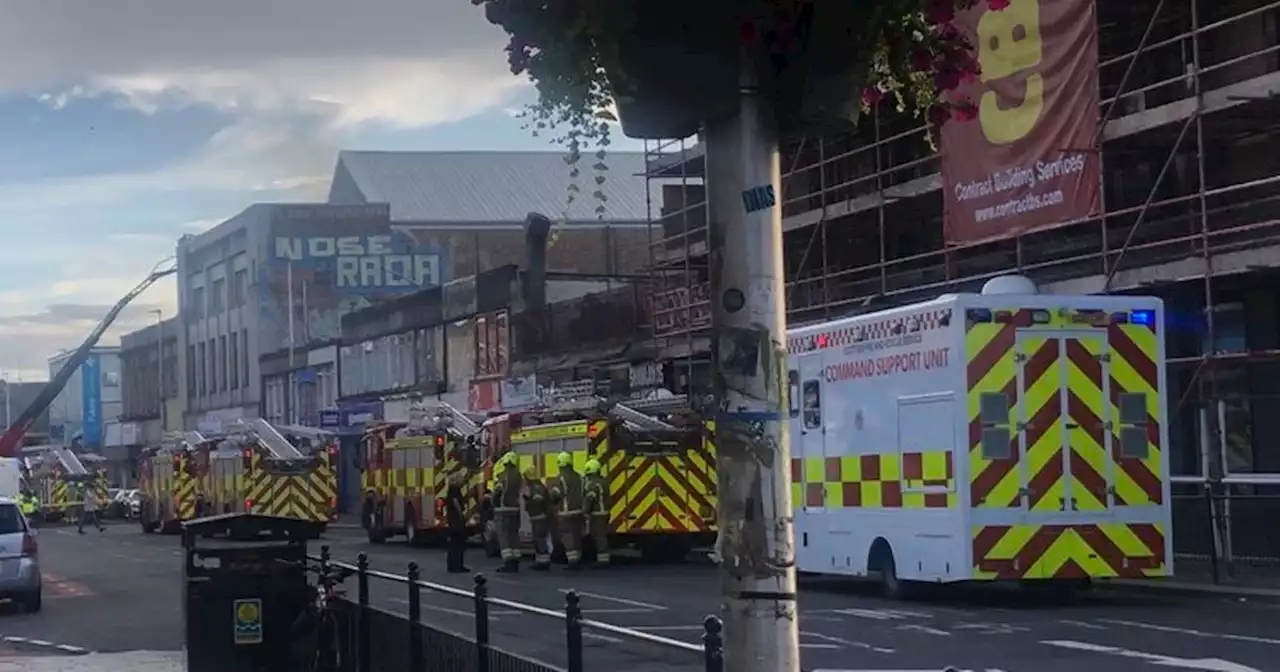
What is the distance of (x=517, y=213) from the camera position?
89.8m

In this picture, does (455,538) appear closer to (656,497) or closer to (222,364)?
(656,497)

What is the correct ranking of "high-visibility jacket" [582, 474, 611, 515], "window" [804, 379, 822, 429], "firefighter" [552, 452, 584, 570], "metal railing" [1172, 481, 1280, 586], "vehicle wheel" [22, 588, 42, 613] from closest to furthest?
"window" [804, 379, 822, 429] < "metal railing" [1172, 481, 1280, 586] < "vehicle wheel" [22, 588, 42, 613] < "high-visibility jacket" [582, 474, 611, 515] < "firefighter" [552, 452, 584, 570]

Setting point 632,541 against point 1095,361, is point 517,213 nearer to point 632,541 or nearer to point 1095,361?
point 632,541

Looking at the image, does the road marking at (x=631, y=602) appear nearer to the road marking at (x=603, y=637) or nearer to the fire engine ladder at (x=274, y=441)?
the road marking at (x=603, y=637)

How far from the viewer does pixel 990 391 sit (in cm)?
1884

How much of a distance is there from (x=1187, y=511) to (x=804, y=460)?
241 inches

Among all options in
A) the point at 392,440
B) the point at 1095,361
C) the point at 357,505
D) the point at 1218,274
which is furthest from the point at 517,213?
the point at 1095,361

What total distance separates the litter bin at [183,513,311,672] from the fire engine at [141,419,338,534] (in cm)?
3068

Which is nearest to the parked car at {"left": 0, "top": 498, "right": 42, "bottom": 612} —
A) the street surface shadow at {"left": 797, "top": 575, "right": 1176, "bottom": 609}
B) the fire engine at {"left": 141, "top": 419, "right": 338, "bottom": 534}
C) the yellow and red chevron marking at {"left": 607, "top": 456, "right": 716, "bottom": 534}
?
the yellow and red chevron marking at {"left": 607, "top": 456, "right": 716, "bottom": 534}

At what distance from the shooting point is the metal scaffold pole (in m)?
4.64

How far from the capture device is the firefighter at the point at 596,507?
3000 centimetres

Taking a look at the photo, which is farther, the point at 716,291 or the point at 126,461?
the point at 126,461

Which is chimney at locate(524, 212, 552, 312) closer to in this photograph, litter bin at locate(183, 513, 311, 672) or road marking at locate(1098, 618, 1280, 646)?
road marking at locate(1098, 618, 1280, 646)

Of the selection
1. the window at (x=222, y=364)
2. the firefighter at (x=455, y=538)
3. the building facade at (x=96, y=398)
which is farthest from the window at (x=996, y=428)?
the building facade at (x=96, y=398)
